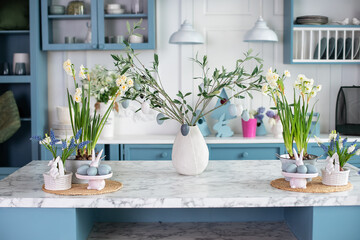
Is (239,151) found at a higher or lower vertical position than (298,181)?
lower

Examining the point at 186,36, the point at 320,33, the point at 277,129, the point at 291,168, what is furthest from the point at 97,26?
the point at 291,168

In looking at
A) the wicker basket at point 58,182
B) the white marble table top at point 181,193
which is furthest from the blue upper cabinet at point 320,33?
the wicker basket at point 58,182

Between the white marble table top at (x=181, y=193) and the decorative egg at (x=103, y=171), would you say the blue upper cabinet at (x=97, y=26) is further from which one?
the decorative egg at (x=103, y=171)

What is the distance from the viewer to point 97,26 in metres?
4.45

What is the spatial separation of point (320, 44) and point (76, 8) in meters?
2.35

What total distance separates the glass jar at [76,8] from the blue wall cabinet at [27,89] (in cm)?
29

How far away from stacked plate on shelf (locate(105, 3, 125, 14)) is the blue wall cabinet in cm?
65

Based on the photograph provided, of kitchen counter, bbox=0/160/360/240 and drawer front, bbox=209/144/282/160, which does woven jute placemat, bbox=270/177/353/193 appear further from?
drawer front, bbox=209/144/282/160

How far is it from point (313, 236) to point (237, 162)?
94 centimetres

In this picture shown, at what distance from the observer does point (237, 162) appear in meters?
2.92

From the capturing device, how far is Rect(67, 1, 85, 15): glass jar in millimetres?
4535

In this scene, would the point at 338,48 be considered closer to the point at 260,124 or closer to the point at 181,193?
the point at 260,124

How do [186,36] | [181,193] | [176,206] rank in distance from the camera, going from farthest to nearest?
[186,36] < [181,193] < [176,206]

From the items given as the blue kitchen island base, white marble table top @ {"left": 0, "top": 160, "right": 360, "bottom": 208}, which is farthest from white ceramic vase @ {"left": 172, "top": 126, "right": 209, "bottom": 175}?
the blue kitchen island base
